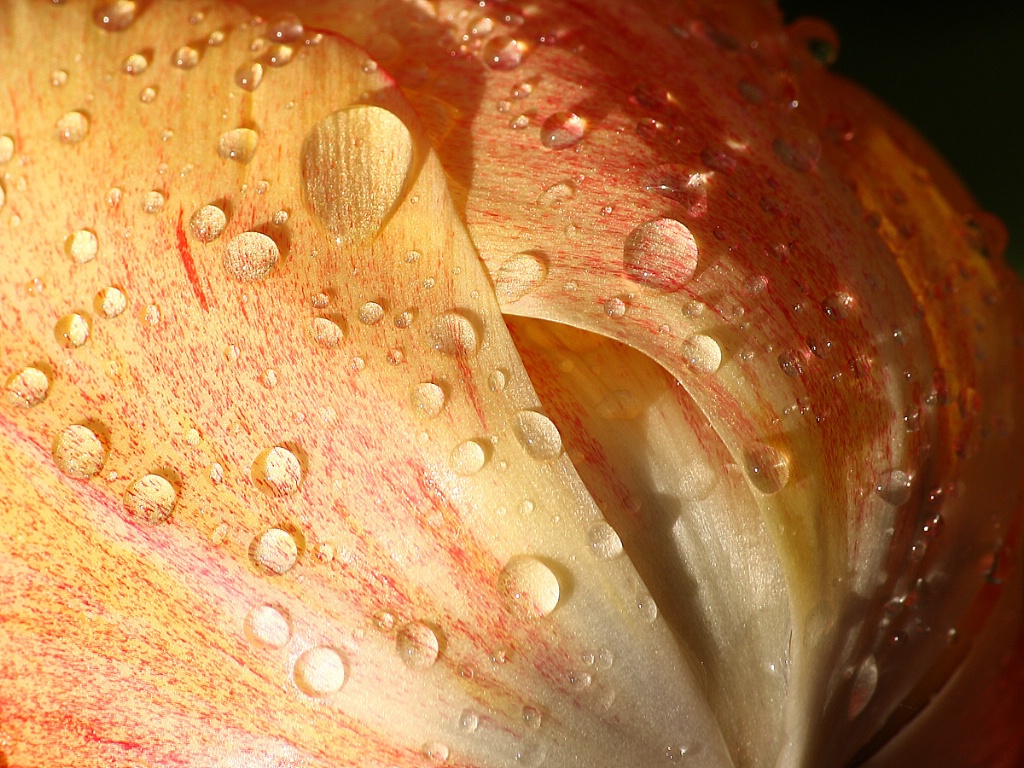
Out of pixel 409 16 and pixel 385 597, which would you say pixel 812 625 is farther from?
pixel 409 16

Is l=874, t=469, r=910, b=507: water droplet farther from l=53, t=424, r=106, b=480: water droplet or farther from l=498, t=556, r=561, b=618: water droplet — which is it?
l=53, t=424, r=106, b=480: water droplet

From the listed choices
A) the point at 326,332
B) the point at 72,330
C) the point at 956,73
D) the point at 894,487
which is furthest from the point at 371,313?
the point at 956,73

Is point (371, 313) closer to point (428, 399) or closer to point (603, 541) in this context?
point (428, 399)

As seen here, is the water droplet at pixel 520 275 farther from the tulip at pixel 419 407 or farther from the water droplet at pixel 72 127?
the water droplet at pixel 72 127

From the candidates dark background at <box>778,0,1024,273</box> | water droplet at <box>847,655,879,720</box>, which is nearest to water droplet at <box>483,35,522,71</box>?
water droplet at <box>847,655,879,720</box>

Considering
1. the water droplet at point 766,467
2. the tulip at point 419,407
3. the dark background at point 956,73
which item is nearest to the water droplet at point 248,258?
the tulip at point 419,407

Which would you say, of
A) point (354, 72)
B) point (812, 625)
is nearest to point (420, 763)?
point (812, 625)
